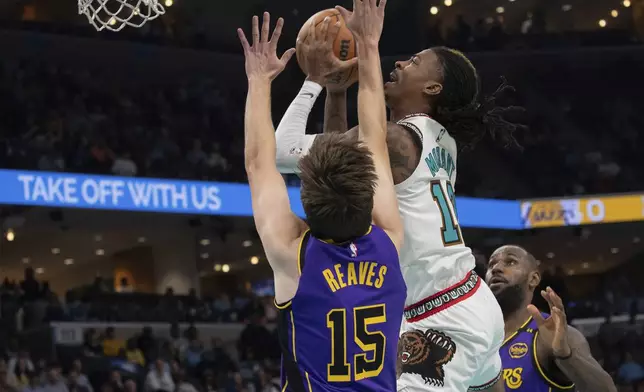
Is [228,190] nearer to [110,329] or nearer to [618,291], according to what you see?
[110,329]

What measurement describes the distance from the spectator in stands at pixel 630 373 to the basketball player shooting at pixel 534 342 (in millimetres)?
10734

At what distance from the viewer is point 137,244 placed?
22.2 m

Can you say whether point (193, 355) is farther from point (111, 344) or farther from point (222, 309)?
point (222, 309)

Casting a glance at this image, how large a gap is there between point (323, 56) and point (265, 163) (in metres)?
1.00

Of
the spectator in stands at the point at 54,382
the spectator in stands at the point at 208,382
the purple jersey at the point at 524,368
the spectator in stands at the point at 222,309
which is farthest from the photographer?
the spectator in stands at the point at 222,309

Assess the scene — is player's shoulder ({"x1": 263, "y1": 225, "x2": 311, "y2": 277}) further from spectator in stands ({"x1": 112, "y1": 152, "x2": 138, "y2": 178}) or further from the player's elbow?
spectator in stands ({"x1": 112, "y1": 152, "x2": 138, "y2": 178})

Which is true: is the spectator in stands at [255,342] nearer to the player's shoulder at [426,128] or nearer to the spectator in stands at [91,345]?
the spectator in stands at [91,345]

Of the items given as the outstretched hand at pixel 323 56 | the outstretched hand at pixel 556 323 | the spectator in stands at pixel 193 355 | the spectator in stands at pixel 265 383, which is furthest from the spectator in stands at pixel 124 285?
the outstretched hand at pixel 323 56

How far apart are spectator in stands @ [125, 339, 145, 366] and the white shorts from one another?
1051cm

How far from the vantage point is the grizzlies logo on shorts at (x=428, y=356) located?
4.07m

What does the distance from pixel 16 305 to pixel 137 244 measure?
7244 millimetres

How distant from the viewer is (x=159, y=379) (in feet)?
44.0

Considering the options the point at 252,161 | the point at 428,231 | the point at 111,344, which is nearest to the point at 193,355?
the point at 111,344

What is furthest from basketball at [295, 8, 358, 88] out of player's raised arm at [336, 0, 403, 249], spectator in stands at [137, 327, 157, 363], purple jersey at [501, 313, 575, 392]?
spectator in stands at [137, 327, 157, 363]
